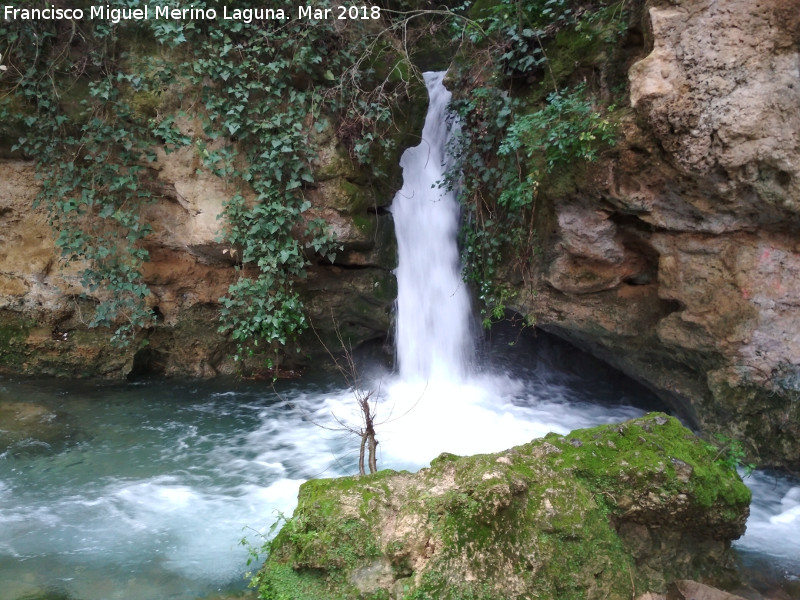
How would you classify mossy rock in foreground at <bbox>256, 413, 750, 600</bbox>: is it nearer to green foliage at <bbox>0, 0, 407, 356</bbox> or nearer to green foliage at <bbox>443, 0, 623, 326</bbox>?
green foliage at <bbox>443, 0, 623, 326</bbox>

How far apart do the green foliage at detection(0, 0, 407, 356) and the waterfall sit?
4.01 feet

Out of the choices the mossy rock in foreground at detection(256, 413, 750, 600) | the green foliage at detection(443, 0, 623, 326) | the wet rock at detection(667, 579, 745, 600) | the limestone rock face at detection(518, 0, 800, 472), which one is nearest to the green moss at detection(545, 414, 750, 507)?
the mossy rock in foreground at detection(256, 413, 750, 600)

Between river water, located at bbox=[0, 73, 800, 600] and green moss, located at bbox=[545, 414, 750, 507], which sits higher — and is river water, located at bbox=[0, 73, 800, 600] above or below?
below

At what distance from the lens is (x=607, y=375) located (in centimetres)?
735

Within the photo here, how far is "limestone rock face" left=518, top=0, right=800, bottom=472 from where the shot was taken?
4156 mm

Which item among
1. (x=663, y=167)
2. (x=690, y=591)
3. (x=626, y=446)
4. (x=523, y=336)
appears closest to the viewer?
(x=690, y=591)

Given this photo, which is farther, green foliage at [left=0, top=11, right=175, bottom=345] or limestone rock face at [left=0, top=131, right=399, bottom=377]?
limestone rock face at [left=0, top=131, right=399, bottom=377]

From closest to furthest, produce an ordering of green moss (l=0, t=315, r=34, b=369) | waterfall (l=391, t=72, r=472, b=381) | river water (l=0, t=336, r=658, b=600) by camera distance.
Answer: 1. river water (l=0, t=336, r=658, b=600)
2. green moss (l=0, t=315, r=34, b=369)
3. waterfall (l=391, t=72, r=472, b=381)

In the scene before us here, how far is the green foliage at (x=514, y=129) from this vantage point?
513 cm

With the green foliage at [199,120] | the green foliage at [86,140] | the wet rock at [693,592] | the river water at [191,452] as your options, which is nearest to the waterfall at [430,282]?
the river water at [191,452]

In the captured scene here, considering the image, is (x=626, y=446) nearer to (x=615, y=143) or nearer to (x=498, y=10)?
(x=615, y=143)

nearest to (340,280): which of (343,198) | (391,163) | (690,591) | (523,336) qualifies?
(343,198)

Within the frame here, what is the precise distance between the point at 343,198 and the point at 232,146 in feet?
4.37

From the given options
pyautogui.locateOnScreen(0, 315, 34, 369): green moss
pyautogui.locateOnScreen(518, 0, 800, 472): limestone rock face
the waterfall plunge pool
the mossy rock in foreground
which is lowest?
the waterfall plunge pool
